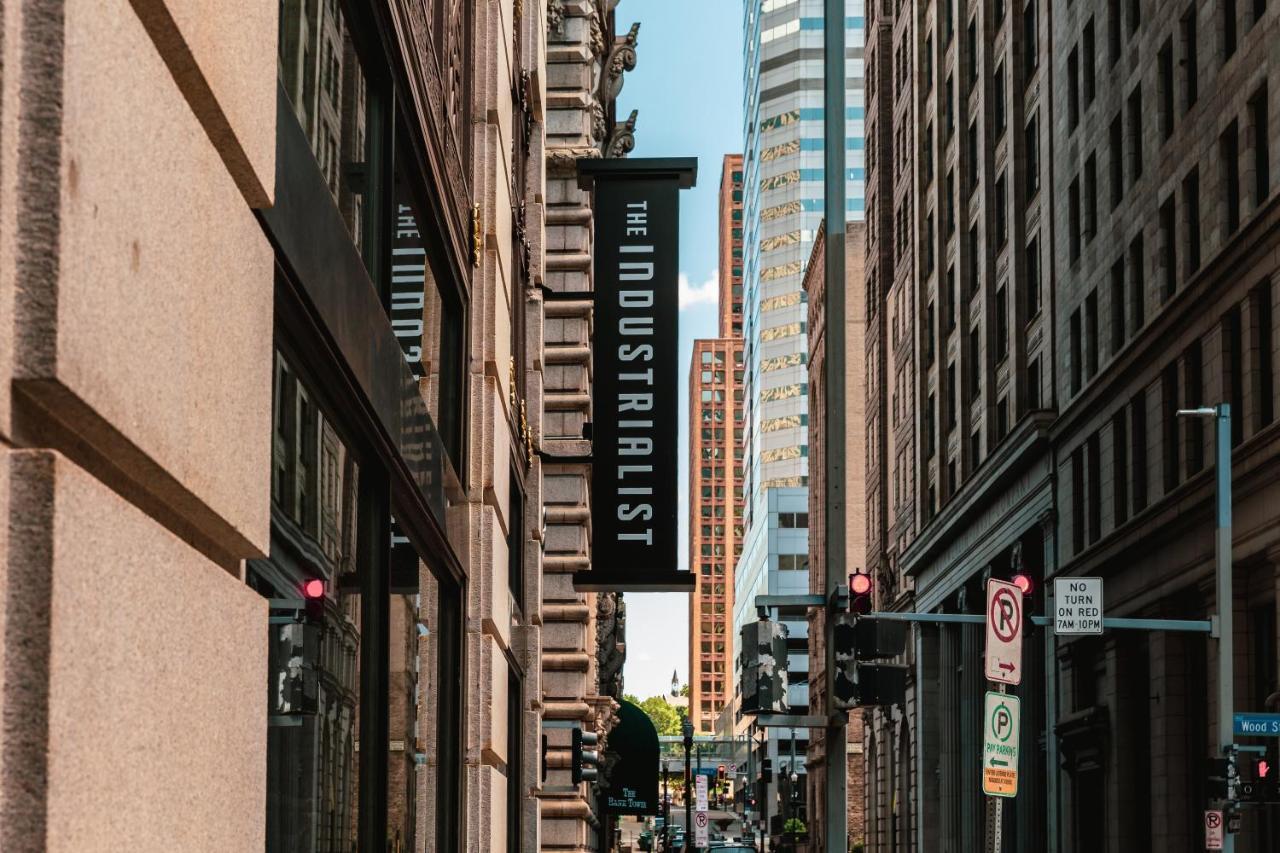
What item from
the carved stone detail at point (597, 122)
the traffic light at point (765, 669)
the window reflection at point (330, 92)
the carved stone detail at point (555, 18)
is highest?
the carved stone detail at point (555, 18)

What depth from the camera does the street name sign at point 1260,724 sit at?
1145 inches

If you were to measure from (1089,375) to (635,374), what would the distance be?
95.8ft

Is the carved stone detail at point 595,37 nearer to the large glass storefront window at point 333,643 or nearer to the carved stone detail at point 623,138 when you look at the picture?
the carved stone detail at point 623,138

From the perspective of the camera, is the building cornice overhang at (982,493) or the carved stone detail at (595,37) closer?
the carved stone detail at (595,37)

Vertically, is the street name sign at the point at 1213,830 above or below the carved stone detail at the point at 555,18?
below

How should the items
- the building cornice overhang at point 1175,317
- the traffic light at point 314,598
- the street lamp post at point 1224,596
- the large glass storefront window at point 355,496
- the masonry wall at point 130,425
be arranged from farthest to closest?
the building cornice overhang at point 1175,317, the street lamp post at point 1224,596, the traffic light at point 314,598, the large glass storefront window at point 355,496, the masonry wall at point 130,425

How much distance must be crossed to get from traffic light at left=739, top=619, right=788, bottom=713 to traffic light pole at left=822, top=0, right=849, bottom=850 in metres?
0.46

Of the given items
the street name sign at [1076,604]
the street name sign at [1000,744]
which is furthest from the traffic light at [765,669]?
the street name sign at [1076,604]

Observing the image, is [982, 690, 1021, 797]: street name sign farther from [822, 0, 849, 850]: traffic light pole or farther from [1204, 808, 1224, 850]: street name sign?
[1204, 808, 1224, 850]: street name sign

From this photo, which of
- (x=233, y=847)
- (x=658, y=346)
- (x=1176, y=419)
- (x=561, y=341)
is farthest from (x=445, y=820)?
(x=1176, y=419)

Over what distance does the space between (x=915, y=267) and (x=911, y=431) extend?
7592mm

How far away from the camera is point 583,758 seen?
33.5 m

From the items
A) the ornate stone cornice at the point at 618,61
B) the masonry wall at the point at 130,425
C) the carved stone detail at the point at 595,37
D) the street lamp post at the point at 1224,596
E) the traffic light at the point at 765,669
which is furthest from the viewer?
the ornate stone cornice at the point at 618,61

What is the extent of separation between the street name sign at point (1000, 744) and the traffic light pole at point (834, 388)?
5.62 ft
